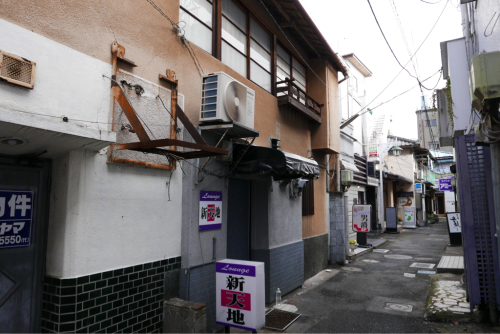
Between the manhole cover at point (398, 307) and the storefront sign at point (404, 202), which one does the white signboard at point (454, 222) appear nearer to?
the manhole cover at point (398, 307)

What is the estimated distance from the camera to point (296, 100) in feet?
32.2

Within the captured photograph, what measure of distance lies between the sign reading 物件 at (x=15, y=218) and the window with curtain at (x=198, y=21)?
12.8ft

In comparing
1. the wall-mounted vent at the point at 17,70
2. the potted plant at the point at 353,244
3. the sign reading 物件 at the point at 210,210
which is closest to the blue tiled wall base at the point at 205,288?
the sign reading 物件 at the point at 210,210

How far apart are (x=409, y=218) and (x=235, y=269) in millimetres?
26873

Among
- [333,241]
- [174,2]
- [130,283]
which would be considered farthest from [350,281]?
[174,2]

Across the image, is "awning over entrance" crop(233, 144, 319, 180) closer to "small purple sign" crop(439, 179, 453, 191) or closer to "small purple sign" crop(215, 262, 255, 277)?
"small purple sign" crop(215, 262, 255, 277)

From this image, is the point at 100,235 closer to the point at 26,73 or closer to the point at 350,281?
the point at 26,73

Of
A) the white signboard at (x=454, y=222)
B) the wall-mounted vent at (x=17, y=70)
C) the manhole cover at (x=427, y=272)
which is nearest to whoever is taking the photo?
the wall-mounted vent at (x=17, y=70)

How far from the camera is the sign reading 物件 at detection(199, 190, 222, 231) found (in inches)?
248

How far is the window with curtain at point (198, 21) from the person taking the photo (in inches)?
250

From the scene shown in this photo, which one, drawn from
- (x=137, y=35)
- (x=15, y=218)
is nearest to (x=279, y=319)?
(x=15, y=218)

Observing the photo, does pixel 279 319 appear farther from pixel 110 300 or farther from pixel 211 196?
pixel 110 300

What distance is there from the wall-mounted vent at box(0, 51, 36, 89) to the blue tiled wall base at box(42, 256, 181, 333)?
7.74ft

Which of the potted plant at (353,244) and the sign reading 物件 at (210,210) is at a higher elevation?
the sign reading 物件 at (210,210)
